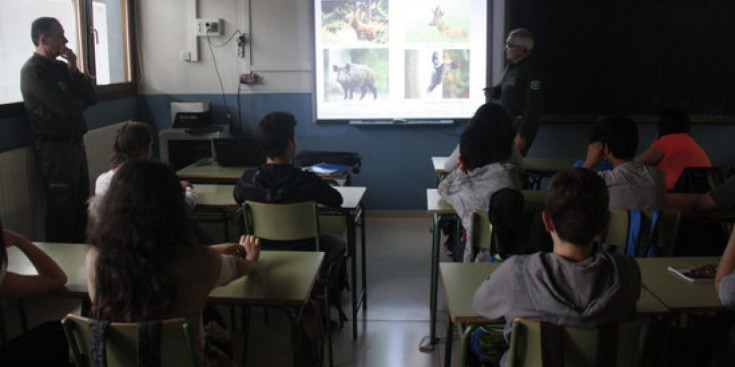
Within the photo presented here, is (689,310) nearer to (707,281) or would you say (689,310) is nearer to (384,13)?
(707,281)

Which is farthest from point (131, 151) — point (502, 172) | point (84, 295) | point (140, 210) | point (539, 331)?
point (539, 331)

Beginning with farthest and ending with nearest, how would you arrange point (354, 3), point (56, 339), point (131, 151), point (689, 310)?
point (354, 3), point (131, 151), point (56, 339), point (689, 310)

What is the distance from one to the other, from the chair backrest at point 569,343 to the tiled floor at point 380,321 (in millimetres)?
1497

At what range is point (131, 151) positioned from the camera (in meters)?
3.00

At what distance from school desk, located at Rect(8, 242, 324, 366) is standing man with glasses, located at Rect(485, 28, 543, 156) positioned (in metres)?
3.41

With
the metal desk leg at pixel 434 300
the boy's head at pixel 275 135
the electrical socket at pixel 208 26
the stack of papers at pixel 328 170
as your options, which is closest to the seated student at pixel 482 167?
the metal desk leg at pixel 434 300

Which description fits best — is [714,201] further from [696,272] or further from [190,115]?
[190,115]

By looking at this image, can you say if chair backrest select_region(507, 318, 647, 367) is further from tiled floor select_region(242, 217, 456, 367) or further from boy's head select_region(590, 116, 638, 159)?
boy's head select_region(590, 116, 638, 159)

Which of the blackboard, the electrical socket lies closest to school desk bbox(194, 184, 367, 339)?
the electrical socket

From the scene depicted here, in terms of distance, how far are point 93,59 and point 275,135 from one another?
3.02 meters

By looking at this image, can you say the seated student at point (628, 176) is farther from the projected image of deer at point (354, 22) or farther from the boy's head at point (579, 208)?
the projected image of deer at point (354, 22)

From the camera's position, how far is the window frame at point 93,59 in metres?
4.18

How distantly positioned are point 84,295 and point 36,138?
8.36 ft

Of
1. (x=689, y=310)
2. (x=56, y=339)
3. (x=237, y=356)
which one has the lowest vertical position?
(x=237, y=356)
